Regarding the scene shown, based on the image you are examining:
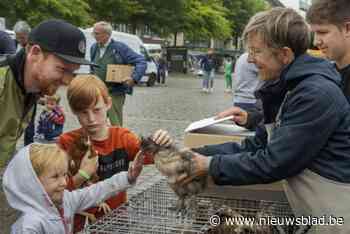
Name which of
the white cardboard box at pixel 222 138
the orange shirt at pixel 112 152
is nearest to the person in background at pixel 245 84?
the white cardboard box at pixel 222 138

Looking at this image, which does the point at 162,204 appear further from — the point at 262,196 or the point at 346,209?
the point at 346,209

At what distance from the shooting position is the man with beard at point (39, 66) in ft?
9.37

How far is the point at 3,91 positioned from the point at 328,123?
1583mm

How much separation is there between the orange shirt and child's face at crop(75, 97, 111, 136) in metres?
0.08

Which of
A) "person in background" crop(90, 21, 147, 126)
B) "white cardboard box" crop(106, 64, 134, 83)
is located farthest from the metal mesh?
"person in background" crop(90, 21, 147, 126)

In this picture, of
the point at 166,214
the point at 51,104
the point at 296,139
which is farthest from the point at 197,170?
the point at 51,104

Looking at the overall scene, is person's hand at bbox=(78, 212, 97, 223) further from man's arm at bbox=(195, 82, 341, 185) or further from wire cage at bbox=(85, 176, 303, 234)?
A: man's arm at bbox=(195, 82, 341, 185)

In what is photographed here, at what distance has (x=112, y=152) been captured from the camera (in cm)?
331

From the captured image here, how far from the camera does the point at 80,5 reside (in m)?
31.2

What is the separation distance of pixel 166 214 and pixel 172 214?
0.09m

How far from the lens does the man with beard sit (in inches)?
112

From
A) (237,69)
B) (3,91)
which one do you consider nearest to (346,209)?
(3,91)

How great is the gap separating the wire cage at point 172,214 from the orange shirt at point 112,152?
405 millimetres

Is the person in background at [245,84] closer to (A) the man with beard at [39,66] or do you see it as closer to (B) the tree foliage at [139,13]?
(A) the man with beard at [39,66]
